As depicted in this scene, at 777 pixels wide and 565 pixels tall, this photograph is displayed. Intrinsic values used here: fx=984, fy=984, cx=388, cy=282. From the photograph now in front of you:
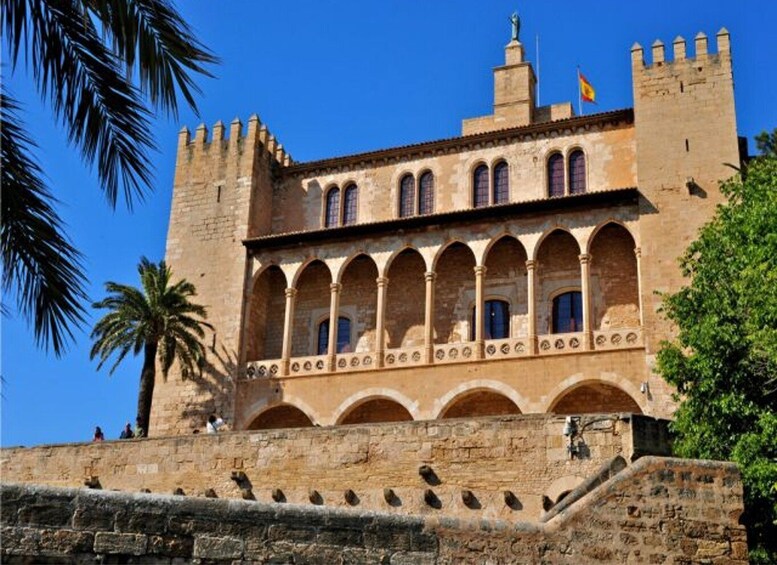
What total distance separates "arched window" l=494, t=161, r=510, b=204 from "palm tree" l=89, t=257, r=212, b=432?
464 inches

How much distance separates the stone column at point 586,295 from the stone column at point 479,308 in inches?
130

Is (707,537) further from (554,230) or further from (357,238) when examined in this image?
(357,238)

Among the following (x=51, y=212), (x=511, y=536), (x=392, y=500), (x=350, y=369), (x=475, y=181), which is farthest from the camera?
(x=475, y=181)

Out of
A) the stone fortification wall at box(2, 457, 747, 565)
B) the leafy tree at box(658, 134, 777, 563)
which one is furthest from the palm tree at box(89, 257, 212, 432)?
the stone fortification wall at box(2, 457, 747, 565)

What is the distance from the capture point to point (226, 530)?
8633mm

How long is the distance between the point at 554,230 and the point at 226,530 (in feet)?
84.2

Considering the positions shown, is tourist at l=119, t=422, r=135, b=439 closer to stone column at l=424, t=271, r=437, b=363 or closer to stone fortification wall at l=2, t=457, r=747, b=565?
stone column at l=424, t=271, r=437, b=363

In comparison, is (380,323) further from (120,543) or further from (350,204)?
(120,543)

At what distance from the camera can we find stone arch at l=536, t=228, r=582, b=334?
33.4m

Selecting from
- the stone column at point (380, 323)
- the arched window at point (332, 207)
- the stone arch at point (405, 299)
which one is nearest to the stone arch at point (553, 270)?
the stone arch at point (405, 299)

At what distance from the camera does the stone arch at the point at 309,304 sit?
36.4 meters

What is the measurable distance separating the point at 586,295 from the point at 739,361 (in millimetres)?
12698

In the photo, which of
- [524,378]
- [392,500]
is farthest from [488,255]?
[392,500]

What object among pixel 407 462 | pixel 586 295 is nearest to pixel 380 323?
pixel 586 295
